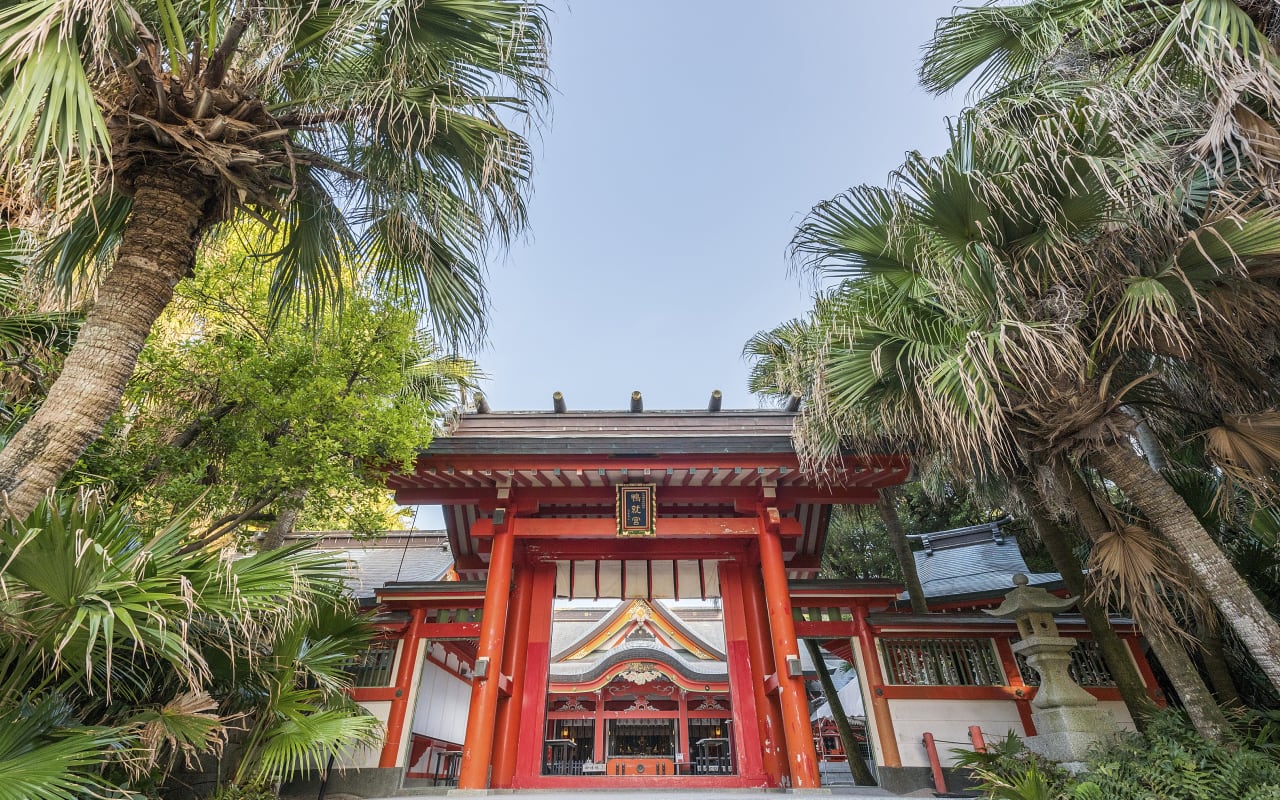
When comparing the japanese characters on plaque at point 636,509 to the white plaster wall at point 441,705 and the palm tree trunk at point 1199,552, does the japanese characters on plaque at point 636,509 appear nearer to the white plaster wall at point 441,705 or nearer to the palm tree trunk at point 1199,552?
the palm tree trunk at point 1199,552

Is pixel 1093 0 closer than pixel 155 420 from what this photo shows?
Yes

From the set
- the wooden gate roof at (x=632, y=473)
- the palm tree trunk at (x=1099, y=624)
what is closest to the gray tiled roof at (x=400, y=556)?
the wooden gate roof at (x=632, y=473)

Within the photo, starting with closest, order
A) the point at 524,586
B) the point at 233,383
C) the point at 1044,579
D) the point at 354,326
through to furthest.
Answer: the point at 233,383
the point at 354,326
the point at 524,586
the point at 1044,579

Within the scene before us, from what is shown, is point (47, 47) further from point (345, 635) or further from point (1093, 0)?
point (1093, 0)

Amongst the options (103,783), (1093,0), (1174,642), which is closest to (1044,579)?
(1174,642)

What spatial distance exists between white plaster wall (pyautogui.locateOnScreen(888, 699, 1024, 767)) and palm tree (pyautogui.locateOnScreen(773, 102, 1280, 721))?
3.15m

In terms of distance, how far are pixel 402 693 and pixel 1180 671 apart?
269 inches

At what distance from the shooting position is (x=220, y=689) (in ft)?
14.0

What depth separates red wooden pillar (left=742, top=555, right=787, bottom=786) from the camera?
5977 mm

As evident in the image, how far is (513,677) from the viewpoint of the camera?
20.9ft

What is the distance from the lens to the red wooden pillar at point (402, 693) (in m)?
5.73

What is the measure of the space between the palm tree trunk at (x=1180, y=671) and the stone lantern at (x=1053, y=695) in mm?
656

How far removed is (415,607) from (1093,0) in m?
8.34

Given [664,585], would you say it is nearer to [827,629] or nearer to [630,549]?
[630,549]
